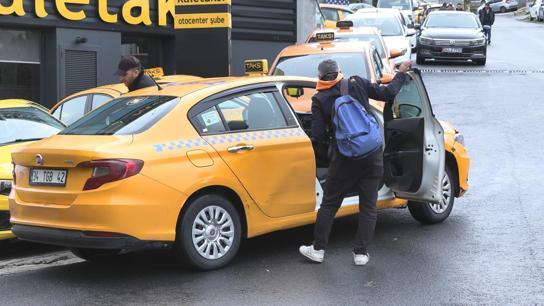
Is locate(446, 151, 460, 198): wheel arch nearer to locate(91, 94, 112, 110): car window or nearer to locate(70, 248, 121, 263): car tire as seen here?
locate(70, 248, 121, 263): car tire

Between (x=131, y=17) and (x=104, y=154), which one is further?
(x=131, y=17)

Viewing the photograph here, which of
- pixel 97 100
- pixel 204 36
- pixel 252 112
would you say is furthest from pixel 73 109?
pixel 252 112

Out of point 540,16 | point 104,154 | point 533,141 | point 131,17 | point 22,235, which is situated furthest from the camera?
point 540,16

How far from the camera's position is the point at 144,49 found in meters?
17.9

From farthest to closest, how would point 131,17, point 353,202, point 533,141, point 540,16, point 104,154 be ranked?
point 540,16, point 131,17, point 533,141, point 353,202, point 104,154

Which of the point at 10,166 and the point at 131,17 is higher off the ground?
the point at 131,17

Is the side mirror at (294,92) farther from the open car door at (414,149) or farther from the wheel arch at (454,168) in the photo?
the wheel arch at (454,168)

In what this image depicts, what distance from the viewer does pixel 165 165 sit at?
253 inches

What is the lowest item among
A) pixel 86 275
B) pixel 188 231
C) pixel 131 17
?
pixel 86 275

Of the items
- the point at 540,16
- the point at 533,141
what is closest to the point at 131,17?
the point at 533,141

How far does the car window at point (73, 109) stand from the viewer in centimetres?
1177

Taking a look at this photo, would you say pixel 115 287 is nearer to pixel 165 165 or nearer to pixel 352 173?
pixel 165 165

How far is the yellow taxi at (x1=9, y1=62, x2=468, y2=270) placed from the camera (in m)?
6.24

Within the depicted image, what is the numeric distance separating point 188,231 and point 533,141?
847cm
